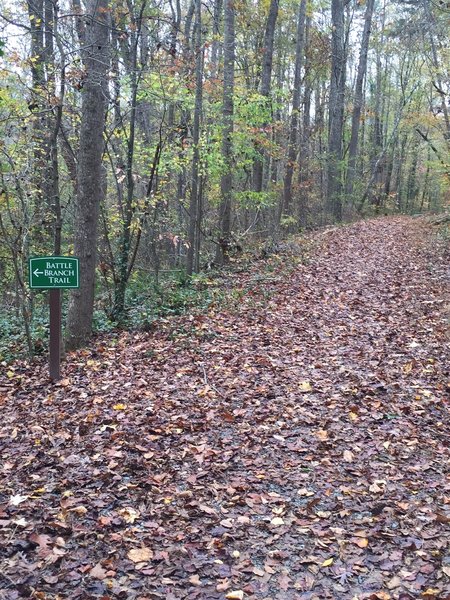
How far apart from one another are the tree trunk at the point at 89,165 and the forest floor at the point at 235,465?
73 centimetres

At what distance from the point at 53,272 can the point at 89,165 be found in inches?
101

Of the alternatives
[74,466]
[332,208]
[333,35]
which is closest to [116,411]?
[74,466]

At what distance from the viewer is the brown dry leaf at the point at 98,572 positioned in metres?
3.29

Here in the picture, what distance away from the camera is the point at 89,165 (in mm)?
8172

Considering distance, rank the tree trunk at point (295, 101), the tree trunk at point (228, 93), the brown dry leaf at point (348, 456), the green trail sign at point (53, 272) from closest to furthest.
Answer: the brown dry leaf at point (348, 456) → the green trail sign at point (53, 272) → the tree trunk at point (228, 93) → the tree trunk at point (295, 101)

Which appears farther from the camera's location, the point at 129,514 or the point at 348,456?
the point at 348,456

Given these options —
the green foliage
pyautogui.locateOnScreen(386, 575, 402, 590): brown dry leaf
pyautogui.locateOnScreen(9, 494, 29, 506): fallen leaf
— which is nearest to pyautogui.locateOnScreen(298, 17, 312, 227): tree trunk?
the green foliage

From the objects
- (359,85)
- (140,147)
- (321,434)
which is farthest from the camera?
(359,85)

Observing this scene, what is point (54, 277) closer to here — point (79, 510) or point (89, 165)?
point (89, 165)

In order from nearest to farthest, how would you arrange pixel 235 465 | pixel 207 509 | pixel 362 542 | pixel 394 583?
pixel 394 583 < pixel 362 542 < pixel 207 509 < pixel 235 465

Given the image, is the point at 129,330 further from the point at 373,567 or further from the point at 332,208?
the point at 332,208

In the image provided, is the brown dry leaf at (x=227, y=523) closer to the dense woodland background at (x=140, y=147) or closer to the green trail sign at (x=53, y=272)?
the green trail sign at (x=53, y=272)

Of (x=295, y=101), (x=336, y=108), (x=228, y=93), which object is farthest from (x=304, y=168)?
(x=228, y=93)

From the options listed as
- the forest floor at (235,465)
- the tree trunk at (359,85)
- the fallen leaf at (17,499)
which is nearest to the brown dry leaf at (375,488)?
the forest floor at (235,465)
